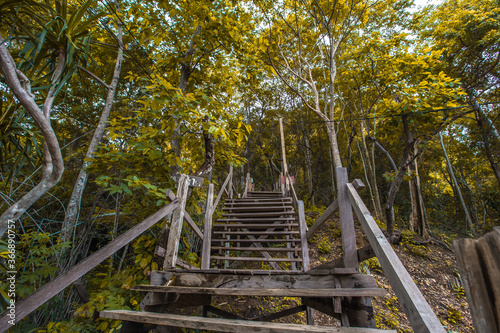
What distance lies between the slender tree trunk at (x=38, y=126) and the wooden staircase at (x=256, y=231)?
10.7 feet

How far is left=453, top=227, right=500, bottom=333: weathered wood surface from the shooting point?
1.74ft

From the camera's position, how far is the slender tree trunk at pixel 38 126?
1530 millimetres

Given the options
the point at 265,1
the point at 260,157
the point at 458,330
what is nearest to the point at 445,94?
the point at 458,330

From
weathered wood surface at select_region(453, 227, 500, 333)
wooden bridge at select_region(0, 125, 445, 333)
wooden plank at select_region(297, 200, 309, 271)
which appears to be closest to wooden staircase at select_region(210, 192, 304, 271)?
wooden plank at select_region(297, 200, 309, 271)

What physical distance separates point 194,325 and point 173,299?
38.1 inches

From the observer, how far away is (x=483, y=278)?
1.85 feet

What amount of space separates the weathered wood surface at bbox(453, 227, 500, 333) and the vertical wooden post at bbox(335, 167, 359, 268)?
1.56 meters

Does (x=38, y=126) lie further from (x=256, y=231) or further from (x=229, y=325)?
(x=256, y=231)

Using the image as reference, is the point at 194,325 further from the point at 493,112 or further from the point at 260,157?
the point at 260,157

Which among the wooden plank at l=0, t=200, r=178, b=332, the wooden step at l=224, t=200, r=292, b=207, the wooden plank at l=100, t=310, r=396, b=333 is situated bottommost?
the wooden plank at l=100, t=310, r=396, b=333

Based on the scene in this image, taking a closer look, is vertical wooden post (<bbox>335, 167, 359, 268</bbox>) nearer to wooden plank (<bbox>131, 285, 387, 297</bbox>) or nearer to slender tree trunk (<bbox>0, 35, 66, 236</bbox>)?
wooden plank (<bbox>131, 285, 387, 297</bbox>)

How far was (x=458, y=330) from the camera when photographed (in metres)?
3.85

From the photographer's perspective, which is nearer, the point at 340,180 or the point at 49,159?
the point at 49,159

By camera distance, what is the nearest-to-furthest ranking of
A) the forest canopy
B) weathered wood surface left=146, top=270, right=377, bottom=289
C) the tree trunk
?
weathered wood surface left=146, top=270, right=377, bottom=289 → the forest canopy → the tree trunk
